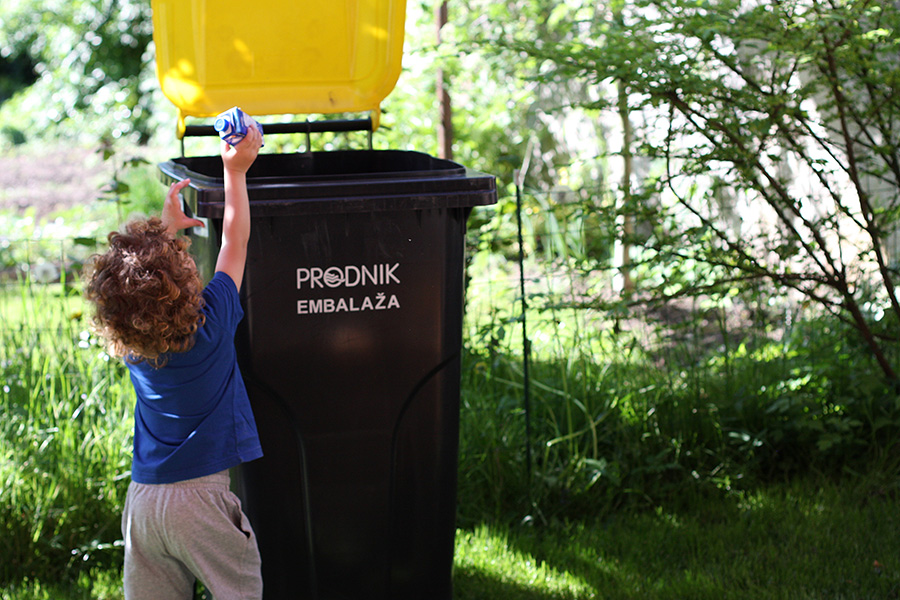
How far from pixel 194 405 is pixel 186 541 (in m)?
0.30

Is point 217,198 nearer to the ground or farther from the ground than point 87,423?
farther from the ground

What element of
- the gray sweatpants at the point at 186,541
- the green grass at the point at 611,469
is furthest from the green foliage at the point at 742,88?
the gray sweatpants at the point at 186,541

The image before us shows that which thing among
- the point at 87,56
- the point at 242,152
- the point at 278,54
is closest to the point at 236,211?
the point at 242,152

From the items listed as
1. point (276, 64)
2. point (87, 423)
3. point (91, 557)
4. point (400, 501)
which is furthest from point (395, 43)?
point (91, 557)

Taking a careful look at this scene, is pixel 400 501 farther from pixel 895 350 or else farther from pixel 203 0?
pixel 895 350

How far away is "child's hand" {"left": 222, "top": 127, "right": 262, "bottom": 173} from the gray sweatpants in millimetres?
703

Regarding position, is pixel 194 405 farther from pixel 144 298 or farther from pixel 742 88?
pixel 742 88

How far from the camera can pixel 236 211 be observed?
1.98 metres

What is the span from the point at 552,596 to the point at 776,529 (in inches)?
34.0

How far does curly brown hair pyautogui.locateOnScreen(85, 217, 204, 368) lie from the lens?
5.84 ft

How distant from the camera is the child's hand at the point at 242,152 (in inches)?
77.0

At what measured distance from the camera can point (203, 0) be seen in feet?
8.84

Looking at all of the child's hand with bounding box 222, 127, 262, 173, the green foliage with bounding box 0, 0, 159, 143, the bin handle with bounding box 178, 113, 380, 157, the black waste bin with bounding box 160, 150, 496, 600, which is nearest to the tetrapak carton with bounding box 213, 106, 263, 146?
the child's hand with bounding box 222, 127, 262, 173

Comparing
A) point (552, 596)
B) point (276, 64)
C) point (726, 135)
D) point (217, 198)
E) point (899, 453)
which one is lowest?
point (552, 596)
